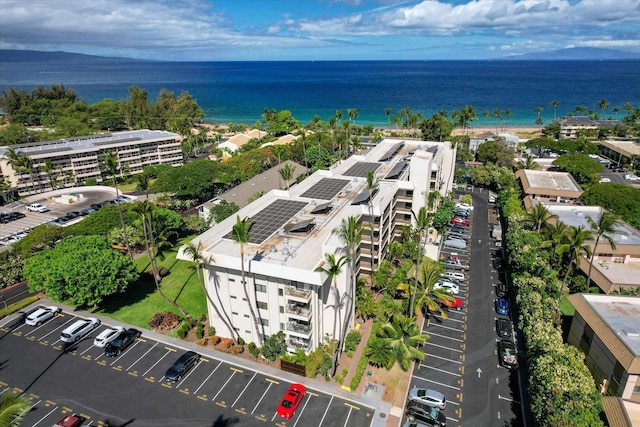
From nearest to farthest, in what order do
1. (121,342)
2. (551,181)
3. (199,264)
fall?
(199,264), (121,342), (551,181)

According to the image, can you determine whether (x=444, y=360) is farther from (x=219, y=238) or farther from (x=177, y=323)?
(x=177, y=323)

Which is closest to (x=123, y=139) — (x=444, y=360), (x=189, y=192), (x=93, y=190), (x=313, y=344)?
(x=93, y=190)

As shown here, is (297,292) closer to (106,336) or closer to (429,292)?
(429,292)

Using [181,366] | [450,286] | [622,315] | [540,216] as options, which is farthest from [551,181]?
[181,366]

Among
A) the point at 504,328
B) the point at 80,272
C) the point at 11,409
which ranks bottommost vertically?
the point at 504,328

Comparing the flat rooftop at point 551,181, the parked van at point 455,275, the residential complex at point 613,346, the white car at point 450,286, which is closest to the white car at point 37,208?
the white car at point 450,286

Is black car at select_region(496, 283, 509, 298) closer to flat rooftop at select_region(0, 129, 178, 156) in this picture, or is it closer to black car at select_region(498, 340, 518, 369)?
black car at select_region(498, 340, 518, 369)
